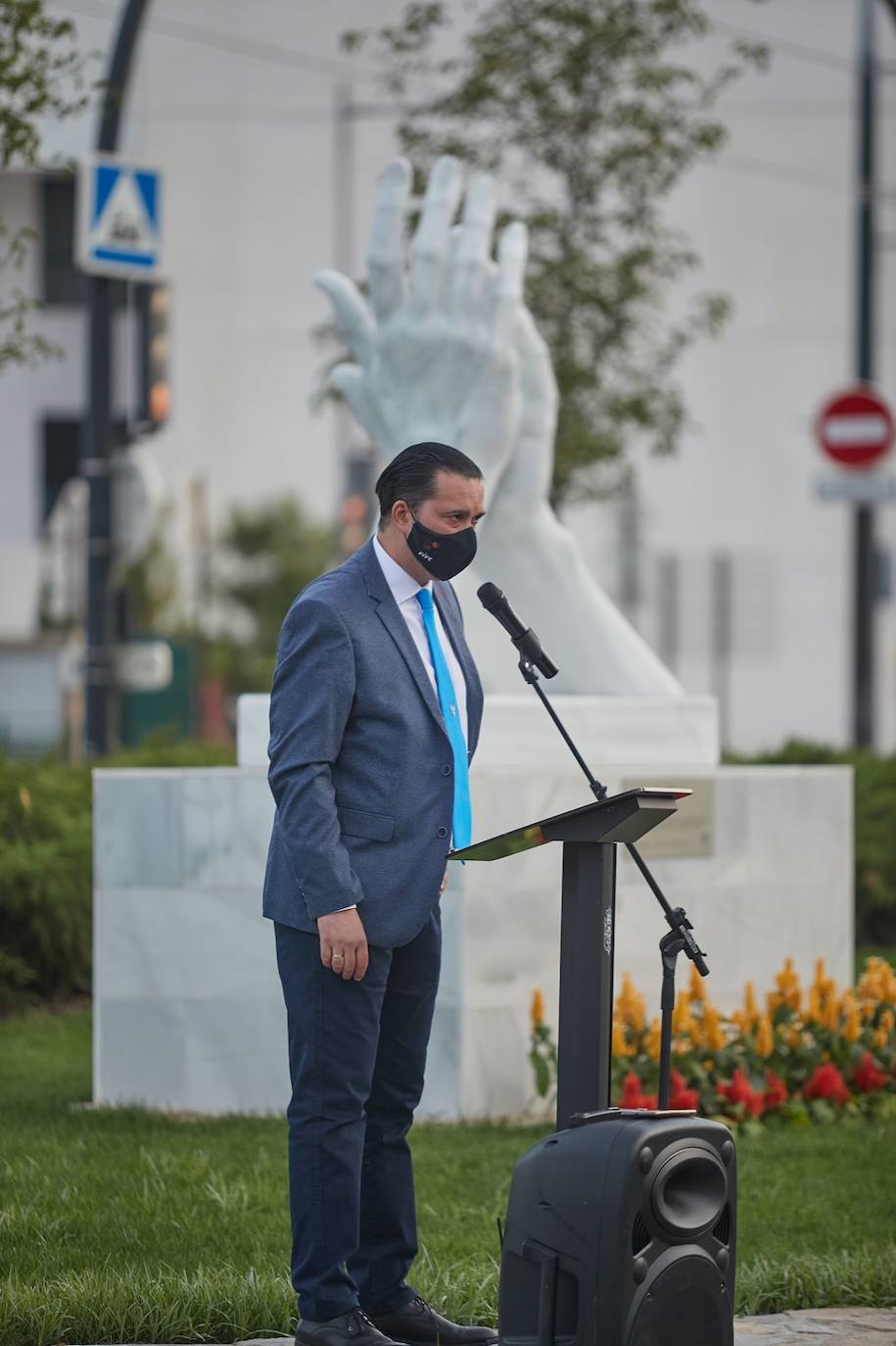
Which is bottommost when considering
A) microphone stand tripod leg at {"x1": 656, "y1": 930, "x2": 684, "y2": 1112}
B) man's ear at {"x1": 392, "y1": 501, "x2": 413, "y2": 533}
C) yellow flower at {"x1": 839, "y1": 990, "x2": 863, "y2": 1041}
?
Answer: yellow flower at {"x1": 839, "y1": 990, "x2": 863, "y2": 1041}

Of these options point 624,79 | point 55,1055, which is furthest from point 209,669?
point 55,1055

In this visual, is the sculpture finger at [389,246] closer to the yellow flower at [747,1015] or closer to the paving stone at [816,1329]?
the yellow flower at [747,1015]

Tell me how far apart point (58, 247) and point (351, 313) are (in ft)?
90.3

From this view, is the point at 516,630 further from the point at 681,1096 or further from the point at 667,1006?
the point at 681,1096

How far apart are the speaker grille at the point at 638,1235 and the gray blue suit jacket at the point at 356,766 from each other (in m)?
0.86

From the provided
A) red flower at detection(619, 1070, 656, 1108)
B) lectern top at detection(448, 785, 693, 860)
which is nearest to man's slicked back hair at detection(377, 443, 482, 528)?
lectern top at detection(448, 785, 693, 860)

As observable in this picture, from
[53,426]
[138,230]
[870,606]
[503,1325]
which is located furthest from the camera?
[53,426]

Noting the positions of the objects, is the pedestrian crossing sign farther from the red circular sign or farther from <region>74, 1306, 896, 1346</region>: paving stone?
<region>74, 1306, 896, 1346</region>: paving stone

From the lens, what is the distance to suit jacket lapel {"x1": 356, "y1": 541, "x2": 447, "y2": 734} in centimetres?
470

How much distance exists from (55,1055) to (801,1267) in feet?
14.1

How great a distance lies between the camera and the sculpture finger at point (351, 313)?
865 cm

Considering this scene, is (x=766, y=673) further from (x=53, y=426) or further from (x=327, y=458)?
(x=53, y=426)

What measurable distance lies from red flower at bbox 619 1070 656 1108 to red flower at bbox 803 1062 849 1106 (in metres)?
0.73

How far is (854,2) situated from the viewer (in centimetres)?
3653
